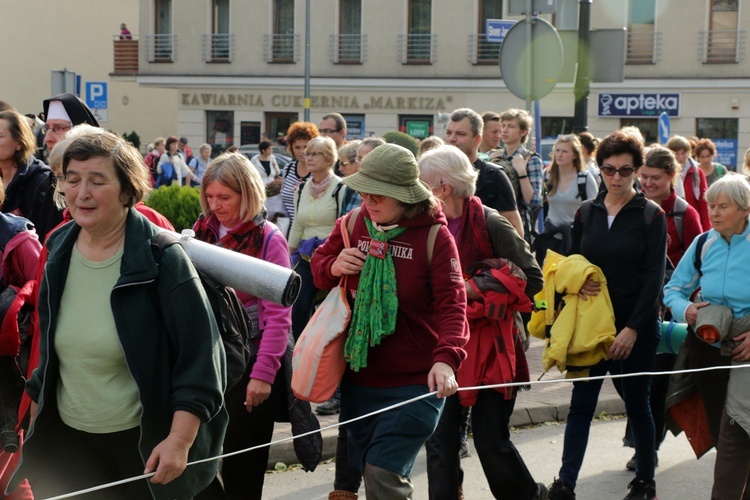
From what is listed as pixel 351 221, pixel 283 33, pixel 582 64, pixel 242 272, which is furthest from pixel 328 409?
pixel 283 33

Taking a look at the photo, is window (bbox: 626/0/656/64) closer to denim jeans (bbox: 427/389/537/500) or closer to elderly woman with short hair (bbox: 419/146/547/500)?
elderly woman with short hair (bbox: 419/146/547/500)

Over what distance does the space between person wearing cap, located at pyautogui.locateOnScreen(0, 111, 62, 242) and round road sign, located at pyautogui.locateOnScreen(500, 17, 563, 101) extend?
5.87 m

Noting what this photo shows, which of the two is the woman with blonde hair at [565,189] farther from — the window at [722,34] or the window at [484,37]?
the window at [484,37]

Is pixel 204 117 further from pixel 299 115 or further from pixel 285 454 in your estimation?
pixel 285 454

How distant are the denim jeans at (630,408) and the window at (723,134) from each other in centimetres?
2929

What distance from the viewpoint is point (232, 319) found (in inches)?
161

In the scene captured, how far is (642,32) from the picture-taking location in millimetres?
36031

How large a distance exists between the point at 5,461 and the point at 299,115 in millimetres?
36179

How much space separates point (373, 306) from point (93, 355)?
1292 mm

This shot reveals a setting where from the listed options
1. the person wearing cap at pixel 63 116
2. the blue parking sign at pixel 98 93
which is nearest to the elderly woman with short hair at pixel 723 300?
the person wearing cap at pixel 63 116

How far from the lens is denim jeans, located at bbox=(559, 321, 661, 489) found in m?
6.20

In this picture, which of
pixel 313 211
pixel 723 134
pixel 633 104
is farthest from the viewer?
pixel 633 104

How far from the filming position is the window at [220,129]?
136 ft

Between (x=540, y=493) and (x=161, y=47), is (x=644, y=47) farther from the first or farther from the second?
(x=540, y=493)
